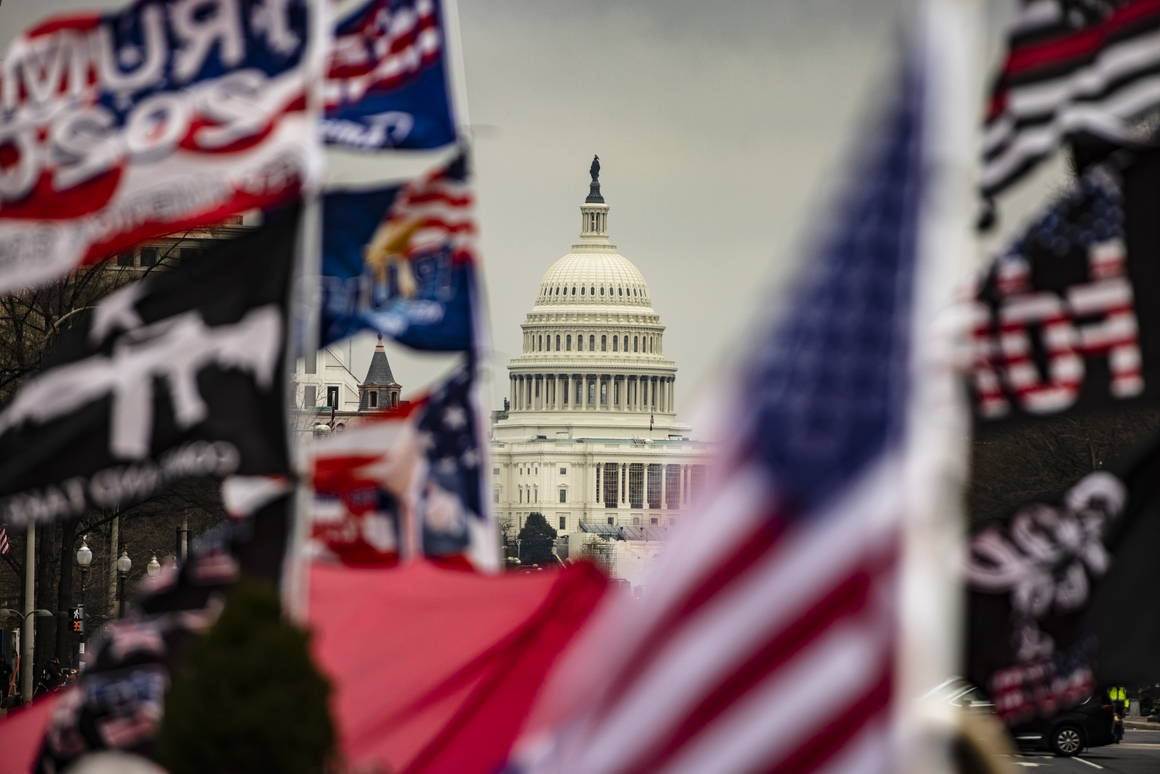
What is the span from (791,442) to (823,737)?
445mm

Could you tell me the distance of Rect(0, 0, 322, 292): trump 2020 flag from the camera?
823cm

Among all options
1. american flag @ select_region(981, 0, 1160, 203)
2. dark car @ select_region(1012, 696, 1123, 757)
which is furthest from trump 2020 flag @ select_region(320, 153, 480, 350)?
dark car @ select_region(1012, 696, 1123, 757)

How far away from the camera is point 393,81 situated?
9.42 meters

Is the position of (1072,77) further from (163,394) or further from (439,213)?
(439,213)

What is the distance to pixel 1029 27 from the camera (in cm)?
484

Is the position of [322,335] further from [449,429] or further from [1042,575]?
[1042,575]

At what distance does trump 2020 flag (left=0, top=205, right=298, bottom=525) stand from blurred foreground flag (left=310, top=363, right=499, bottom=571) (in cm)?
166

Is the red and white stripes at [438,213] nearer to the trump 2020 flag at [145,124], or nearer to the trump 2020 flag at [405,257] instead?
the trump 2020 flag at [405,257]

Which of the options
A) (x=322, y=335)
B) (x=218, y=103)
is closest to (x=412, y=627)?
(x=322, y=335)

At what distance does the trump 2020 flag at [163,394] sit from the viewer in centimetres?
772

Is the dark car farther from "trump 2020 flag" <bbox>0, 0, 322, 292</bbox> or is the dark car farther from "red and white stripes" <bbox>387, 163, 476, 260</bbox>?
"trump 2020 flag" <bbox>0, 0, 322, 292</bbox>

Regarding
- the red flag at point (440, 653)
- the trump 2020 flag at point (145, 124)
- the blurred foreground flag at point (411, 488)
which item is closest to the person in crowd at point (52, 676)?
the blurred foreground flag at point (411, 488)

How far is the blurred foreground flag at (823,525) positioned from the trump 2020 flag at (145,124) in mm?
5067

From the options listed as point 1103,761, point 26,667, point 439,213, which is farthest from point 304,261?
point 26,667
